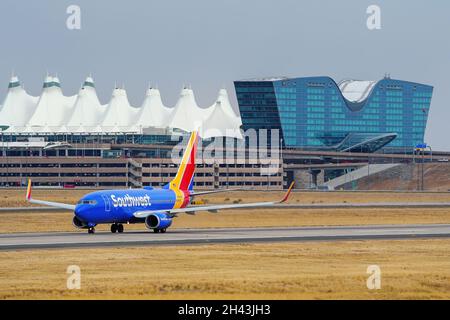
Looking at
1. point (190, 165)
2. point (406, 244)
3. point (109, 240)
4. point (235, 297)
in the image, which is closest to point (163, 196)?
point (190, 165)

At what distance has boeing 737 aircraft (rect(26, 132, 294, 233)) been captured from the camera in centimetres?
6719

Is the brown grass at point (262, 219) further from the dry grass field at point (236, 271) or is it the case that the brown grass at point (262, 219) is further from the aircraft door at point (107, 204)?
the dry grass field at point (236, 271)

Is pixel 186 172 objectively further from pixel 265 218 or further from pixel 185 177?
pixel 265 218

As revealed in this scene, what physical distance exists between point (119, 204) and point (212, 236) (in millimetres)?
7620

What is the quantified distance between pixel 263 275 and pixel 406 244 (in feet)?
58.8

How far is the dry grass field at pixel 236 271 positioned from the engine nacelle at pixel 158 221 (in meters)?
13.5

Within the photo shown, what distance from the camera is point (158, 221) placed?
6838cm

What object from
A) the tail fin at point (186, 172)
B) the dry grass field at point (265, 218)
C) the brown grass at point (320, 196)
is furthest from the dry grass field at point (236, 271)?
the brown grass at point (320, 196)

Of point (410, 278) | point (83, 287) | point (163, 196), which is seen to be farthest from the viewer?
point (163, 196)

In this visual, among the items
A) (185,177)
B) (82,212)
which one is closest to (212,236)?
(82,212)

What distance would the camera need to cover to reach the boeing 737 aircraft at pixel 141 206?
67188mm
